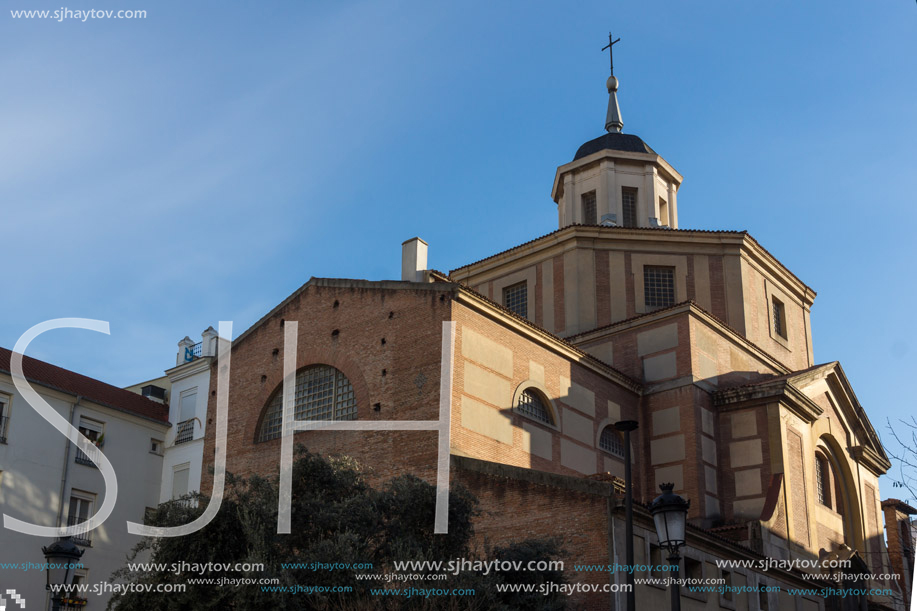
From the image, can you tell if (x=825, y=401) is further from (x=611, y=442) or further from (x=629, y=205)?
(x=629, y=205)

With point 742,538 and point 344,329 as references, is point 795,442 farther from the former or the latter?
point 344,329

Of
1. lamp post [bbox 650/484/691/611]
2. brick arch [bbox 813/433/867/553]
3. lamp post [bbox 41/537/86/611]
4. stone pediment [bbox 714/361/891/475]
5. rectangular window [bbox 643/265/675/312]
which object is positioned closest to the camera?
lamp post [bbox 650/484/691/611]

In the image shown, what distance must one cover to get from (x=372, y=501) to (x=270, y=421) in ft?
30.7

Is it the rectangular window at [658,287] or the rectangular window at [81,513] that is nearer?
the rectangular window at [81,513]

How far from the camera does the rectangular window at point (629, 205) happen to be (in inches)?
1382

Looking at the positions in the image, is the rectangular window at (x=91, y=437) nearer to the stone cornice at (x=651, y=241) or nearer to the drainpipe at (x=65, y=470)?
the drainpipe at (x=65, y=470)

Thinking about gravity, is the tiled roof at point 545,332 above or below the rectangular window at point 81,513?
above

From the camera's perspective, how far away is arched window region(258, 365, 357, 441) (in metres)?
23.9

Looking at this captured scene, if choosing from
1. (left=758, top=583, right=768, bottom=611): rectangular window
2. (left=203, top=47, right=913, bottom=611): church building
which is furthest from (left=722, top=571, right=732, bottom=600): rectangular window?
(left=758, top=583, right=768, bottom=611): rectangular window

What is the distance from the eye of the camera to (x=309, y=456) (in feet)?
57.9

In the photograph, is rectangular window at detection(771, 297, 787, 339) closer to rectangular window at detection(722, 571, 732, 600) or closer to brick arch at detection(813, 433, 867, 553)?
brick arch at detection(813, 433, 867, 553)

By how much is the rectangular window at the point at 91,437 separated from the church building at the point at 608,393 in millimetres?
4571

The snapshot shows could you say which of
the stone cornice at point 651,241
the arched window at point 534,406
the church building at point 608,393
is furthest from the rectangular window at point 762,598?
the stone cornice at point 651,241

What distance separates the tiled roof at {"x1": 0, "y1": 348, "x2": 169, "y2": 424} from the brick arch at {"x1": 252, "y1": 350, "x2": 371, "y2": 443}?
6935mm
